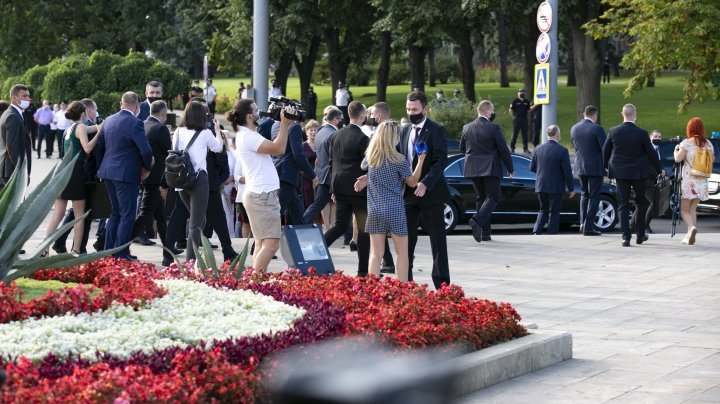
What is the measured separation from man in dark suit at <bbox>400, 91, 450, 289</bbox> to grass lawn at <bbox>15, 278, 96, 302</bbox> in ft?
11.7

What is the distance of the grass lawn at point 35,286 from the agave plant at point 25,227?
0.10 meters

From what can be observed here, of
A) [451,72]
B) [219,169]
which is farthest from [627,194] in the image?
[451,72]

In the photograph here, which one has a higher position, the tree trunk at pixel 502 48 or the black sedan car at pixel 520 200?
the tree trunk at pixel 502 48

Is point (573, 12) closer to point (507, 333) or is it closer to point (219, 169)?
point (219, 169)

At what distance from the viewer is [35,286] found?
25.4 ft

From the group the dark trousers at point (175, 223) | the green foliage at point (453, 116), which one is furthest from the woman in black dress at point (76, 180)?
the green foliage at point (453, 116)

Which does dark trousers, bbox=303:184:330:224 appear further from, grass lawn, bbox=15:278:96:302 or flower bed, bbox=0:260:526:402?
grass lawn, bbox=15:278:96:302

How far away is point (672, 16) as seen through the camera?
88.9ft

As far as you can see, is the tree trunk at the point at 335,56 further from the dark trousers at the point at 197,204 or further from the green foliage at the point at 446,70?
the dark trousers at the point at 197,204

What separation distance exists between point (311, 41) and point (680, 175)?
1295 inches

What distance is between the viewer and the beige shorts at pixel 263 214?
10758 millimetres

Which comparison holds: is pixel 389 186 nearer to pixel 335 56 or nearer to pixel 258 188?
pixel 258 188

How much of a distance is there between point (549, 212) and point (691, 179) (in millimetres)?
2246

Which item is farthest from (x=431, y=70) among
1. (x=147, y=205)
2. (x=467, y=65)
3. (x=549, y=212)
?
(x=147, y=205)
